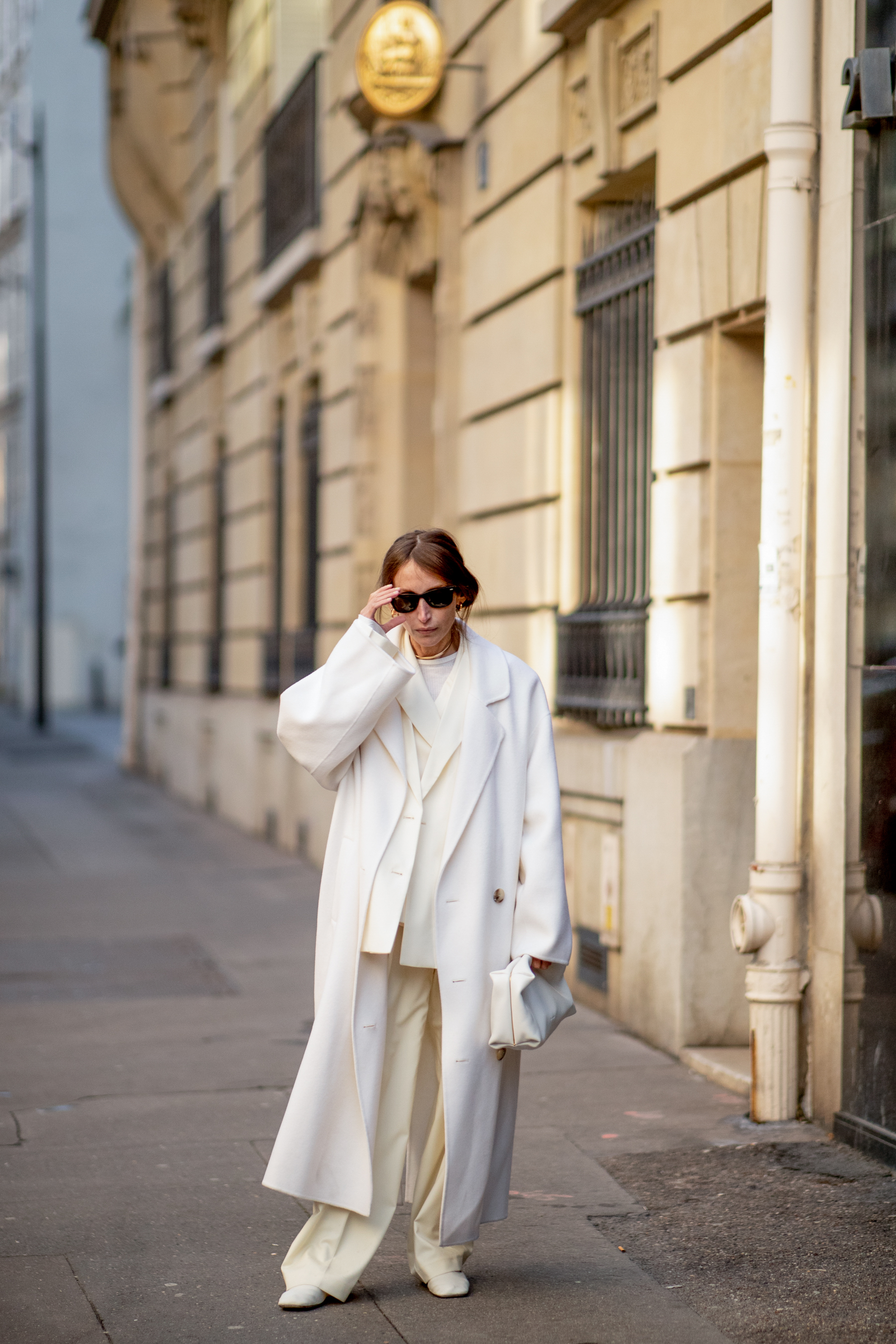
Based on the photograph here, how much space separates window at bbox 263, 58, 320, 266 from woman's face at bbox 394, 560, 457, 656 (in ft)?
30.9

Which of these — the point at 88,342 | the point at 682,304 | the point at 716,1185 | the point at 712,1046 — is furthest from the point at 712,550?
the point at 88,342

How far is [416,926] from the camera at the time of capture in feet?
13.5

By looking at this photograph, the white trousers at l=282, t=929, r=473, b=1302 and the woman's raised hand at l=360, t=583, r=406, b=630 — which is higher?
the woman's raised hand at l=360, t=583, r=406, b=630

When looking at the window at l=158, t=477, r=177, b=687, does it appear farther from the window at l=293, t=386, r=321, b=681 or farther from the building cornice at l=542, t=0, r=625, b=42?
the building cornice at l=542, t=0, r=625, b=42

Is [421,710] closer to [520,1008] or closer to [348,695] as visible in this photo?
[348,695]

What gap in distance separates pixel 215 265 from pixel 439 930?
14387 millimetres

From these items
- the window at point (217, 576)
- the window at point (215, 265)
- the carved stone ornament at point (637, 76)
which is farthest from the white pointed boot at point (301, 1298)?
the window at point (215, 265)

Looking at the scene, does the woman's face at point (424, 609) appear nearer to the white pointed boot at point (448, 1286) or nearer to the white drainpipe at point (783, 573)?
the white pointed boot at point (448, 1286)

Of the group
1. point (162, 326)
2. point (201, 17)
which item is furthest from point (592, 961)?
point (162, 326)

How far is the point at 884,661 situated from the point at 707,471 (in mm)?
1582

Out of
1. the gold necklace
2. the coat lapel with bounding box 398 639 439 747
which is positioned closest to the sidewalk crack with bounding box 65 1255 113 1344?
the coat lapel with bounding box 398 639 439 747

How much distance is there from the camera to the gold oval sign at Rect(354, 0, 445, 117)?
9.60m

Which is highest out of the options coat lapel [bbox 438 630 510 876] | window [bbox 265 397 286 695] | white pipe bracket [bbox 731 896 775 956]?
window [bbox 265 397 286 695]

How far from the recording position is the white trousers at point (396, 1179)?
410 cm
